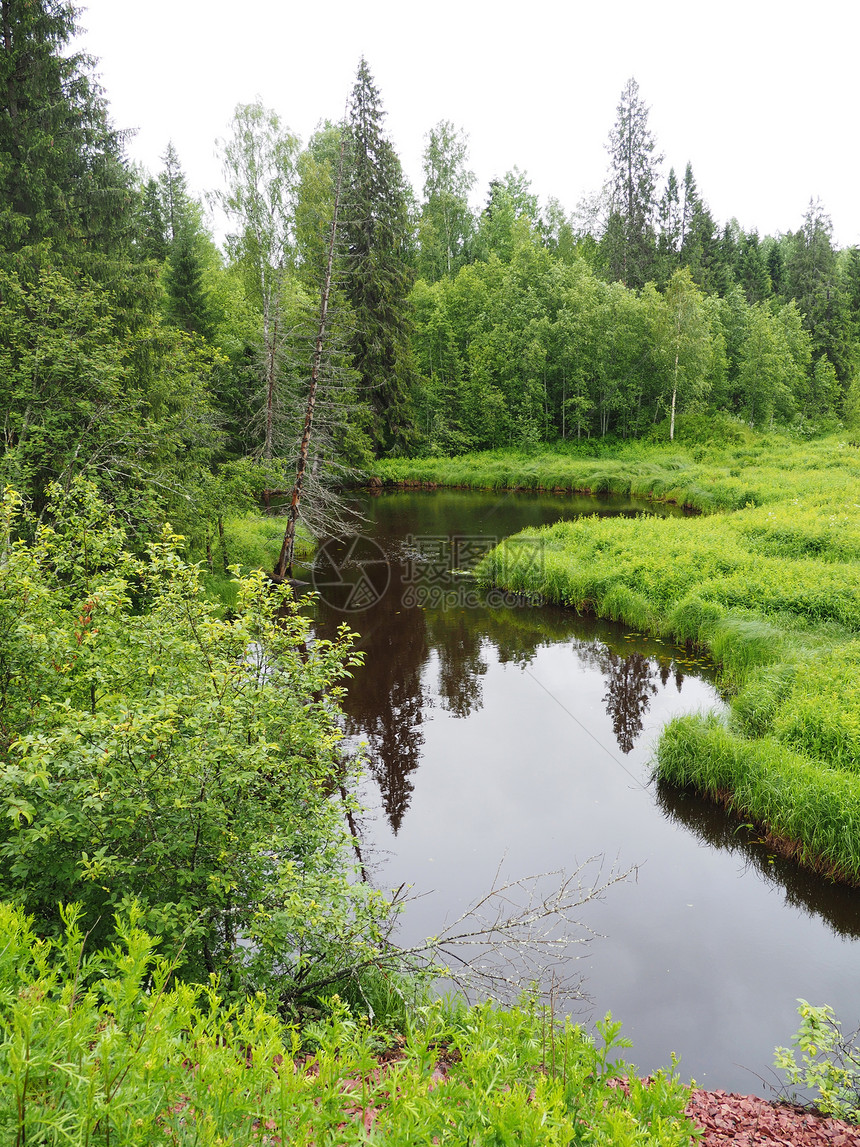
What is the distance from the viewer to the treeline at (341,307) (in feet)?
35.0

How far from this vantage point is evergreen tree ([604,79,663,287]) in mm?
48531

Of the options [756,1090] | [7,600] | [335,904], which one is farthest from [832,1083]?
[7,600]

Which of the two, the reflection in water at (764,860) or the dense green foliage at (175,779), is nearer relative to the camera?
the dense green foliage at (175,779)

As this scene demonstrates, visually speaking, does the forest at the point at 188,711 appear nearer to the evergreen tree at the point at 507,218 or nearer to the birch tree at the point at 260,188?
the birch tree at the point at 260,188

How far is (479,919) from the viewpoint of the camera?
6426 millimetres

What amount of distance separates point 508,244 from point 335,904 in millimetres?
52267

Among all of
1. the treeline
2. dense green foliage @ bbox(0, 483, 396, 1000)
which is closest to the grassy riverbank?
dense green foliage @ bbox(0, 483, 396, 1000)

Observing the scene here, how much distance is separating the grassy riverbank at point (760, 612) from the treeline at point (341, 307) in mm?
7701

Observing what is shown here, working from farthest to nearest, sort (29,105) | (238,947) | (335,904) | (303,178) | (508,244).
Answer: (508,244) < (303,178) < (29,105) < (335,904) < (238,947)

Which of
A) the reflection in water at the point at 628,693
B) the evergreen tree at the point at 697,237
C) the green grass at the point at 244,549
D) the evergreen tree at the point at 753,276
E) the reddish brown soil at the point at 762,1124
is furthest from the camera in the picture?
the evergreen tree at the point at 753,276

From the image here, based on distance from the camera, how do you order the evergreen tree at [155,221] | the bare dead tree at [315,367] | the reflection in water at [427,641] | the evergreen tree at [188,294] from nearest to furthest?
the reflection in water at [427,641]
the bare dead tree at [315,367]
the evergreen tree at [188,294]
the evergreen tree at [155,221]

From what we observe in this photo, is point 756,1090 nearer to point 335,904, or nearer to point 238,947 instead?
point 335,904

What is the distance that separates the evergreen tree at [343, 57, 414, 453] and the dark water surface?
24215 mm

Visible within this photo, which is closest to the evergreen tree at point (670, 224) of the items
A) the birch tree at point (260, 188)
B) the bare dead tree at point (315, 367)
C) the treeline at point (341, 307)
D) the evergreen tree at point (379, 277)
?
the treeline at point (341, 307)
